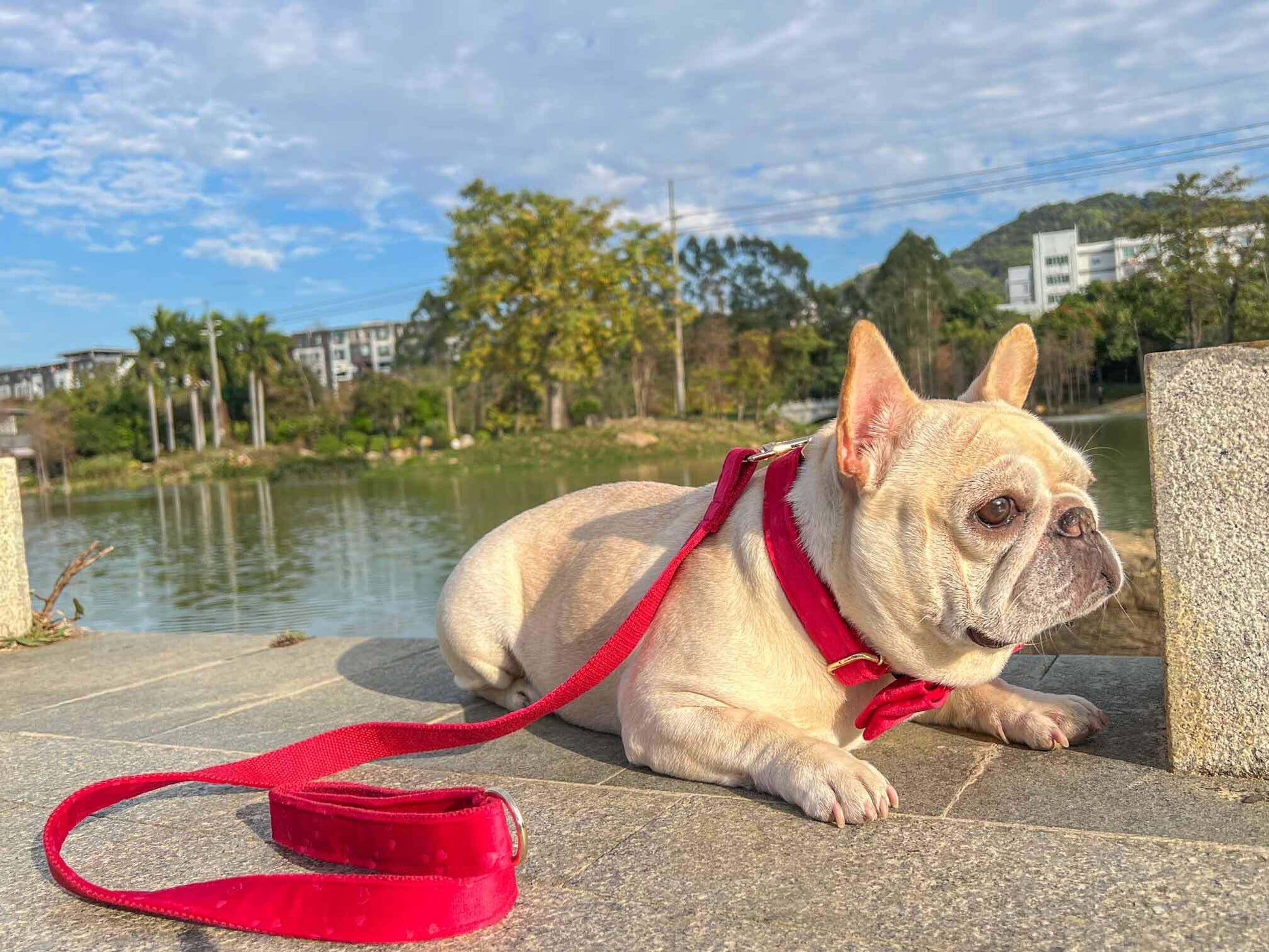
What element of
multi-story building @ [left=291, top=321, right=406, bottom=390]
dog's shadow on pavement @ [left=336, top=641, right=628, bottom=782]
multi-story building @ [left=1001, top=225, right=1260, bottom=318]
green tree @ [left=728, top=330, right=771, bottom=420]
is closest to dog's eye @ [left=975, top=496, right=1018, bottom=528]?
dog's shadow on pavement @ [left=336, top=641, right=628, bottom=782]

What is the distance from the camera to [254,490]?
120 feet

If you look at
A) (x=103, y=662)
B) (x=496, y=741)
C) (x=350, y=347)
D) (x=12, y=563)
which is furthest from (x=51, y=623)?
(x=350, y=347)

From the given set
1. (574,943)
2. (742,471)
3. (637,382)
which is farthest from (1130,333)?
(637,382)

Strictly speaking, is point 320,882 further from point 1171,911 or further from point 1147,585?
point 1147,585

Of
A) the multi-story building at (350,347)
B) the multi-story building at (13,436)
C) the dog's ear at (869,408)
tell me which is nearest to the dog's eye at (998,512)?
the dog's ear at (869,408)

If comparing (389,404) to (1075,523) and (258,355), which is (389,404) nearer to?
(258,355)

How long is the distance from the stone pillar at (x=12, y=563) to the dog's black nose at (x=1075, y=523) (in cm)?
572

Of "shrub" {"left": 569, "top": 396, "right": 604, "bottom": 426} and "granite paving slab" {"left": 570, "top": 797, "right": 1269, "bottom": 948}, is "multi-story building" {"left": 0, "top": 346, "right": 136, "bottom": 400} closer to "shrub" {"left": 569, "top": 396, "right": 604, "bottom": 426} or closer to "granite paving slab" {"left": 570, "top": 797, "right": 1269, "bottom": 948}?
"shrub" {"left": 569, "top": 396, "right": 604, "bottom": 426}

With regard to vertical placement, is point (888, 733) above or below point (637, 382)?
below

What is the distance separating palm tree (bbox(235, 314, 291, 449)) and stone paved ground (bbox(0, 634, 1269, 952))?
2738 inches

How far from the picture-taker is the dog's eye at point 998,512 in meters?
2.52

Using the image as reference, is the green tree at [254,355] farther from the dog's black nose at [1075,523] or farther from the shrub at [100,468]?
the dog's black nose at [1075,523]

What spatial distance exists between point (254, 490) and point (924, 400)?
122ft

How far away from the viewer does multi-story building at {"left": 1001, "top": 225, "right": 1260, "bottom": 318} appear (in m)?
9.12
